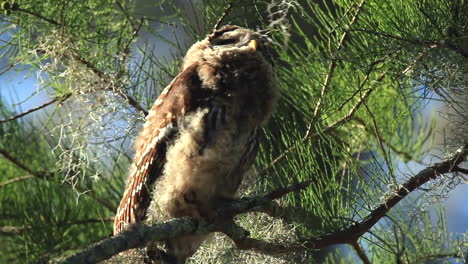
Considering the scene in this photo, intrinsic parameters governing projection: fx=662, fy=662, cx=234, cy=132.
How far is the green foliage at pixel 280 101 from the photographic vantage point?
4.32ft

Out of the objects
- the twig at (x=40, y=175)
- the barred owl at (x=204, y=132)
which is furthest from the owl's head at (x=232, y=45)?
the twig at (x=40, y=175)

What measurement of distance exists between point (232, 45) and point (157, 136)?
27 centimetres

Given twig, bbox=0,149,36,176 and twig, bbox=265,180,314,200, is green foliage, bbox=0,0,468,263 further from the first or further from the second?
twig, bbox=265,180,314,200

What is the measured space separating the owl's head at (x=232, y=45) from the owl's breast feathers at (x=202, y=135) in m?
0.02

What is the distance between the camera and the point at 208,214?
56.9 inches

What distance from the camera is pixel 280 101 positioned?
5.54ft

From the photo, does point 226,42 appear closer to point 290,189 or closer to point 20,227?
point 290,189

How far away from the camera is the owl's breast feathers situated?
143cm

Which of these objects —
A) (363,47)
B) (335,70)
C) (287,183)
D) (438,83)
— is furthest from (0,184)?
(438,83)

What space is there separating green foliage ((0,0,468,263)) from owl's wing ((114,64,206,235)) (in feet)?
0.36

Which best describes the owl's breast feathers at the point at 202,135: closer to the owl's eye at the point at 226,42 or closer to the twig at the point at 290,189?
the owl's eye at the point at 226,42

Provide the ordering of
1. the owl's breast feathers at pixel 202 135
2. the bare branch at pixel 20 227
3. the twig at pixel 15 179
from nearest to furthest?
the owl's breast feathers at pixel 202 135, the bare branch at pixel 20 227, the twig at pixel 15 179

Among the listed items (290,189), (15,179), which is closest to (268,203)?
(290,189)

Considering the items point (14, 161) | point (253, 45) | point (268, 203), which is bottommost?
point (268, 203)
